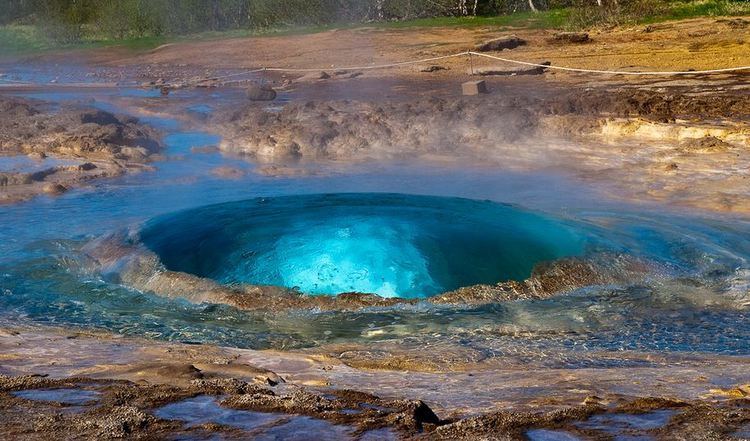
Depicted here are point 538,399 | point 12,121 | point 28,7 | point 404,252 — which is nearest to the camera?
point 538,399

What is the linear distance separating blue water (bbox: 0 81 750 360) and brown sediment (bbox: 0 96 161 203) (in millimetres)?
472

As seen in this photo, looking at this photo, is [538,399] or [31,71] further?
[31,71]

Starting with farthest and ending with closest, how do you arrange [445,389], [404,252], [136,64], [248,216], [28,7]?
[28,7] → [136,64] → [248,216] → [404,252] → [445,389]

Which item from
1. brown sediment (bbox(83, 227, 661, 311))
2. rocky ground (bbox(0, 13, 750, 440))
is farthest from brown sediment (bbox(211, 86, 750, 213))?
brown sediment (bbox(83, 227, 661, 311))

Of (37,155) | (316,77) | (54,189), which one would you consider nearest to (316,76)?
(316,77)

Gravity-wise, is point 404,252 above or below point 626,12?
below

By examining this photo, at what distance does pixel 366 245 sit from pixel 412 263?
38 cm

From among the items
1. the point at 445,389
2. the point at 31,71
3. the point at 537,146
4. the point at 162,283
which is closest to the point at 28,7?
the point at 31,71

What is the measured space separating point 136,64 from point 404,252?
16.7 m

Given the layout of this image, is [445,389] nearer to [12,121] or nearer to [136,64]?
[12,121]

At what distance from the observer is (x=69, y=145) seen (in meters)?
10.3

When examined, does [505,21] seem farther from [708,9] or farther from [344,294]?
[344,294]

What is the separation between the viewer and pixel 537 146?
9922 millimetres

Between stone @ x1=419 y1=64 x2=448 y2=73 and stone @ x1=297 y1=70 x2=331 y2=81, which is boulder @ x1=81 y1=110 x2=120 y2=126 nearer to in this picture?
stone @ x1=297 y1=70 x2=331 y2=81
